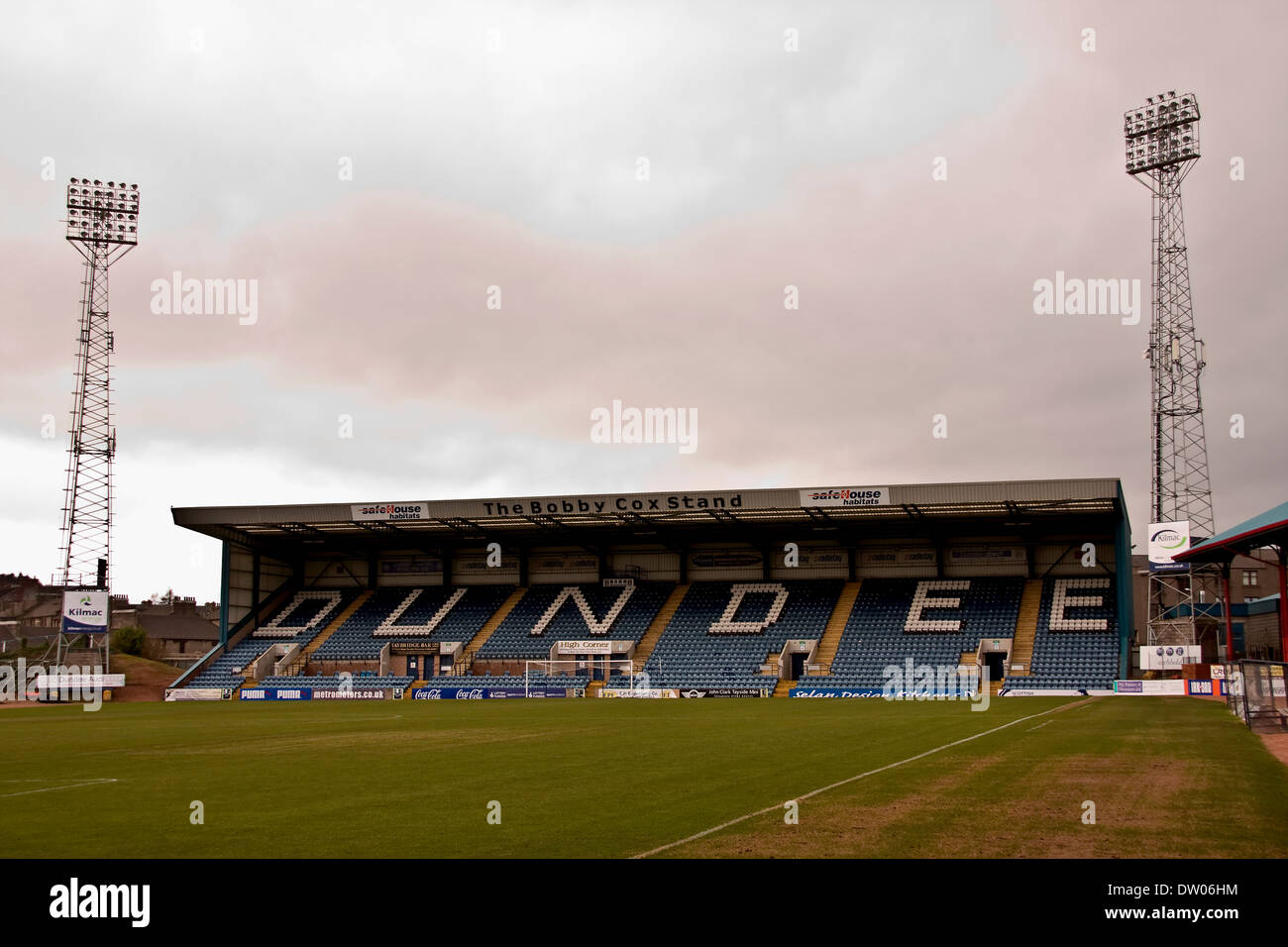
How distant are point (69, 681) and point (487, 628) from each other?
26.2 meters

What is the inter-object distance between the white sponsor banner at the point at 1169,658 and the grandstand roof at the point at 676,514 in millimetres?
9149

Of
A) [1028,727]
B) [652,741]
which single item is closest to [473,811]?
[652,741]

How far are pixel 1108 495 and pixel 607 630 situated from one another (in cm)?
3247

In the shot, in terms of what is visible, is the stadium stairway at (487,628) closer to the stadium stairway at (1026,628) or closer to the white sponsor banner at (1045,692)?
the white sponsor banner at (1045,692)

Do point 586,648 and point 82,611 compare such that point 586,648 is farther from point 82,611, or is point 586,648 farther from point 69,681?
point 69,681

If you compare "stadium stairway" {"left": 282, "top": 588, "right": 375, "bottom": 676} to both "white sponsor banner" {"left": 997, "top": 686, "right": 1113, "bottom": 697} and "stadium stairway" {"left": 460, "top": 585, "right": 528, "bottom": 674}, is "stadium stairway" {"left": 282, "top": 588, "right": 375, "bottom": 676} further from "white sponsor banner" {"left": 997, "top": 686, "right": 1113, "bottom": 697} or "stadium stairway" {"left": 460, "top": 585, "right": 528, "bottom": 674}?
"white sponsor banner" {"left": 997, "top": 686, "right": 1113, "bottom": 697}

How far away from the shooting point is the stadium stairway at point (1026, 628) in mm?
60125

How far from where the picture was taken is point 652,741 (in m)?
26.7

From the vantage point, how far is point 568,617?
73.4 metres

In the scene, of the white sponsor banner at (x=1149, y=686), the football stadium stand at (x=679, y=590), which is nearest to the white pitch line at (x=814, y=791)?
the white sponsor banner at (x=1149, y=686)

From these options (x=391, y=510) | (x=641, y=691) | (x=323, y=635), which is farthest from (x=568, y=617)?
(x=323, y=635)

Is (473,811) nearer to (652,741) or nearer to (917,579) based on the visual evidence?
(652,741)

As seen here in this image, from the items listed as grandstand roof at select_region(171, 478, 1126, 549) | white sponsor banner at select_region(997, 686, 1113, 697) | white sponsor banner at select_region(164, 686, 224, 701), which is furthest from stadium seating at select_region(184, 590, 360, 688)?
white sponsor banner at select_region(997, 686, 1113, 697)

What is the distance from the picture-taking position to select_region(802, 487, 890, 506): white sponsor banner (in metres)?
62.1
